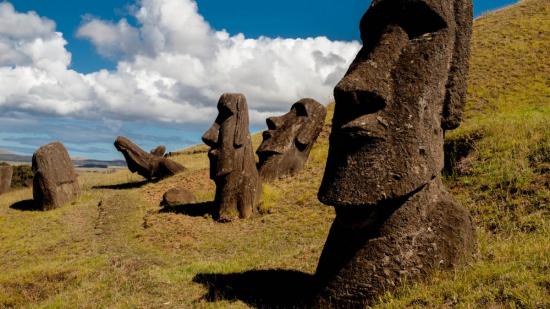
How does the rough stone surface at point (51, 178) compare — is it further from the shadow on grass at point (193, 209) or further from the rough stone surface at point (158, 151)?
the rough stone surface at point (158, 151)

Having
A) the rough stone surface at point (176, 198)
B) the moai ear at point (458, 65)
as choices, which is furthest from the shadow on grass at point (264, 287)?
the rough stone surface at point (176, 198)

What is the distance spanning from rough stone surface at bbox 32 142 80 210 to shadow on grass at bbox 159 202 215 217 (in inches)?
218

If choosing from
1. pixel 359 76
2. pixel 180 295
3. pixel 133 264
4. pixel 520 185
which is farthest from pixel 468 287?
pixel 133 264

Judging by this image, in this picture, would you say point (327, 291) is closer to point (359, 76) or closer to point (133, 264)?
point (359, 76)

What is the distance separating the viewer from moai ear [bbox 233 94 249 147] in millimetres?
15156

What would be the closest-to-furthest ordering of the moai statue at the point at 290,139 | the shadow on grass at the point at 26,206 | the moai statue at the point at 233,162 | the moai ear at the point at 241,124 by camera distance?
the moai statue at the point at 233,162 → the moai ear at the point at 241,124 → the moai statue at the point at 290,139 → the shadow on grass at the point at 26,206

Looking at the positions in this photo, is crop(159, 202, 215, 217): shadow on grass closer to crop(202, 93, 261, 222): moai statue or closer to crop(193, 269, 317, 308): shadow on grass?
crop(202, 93, 261, 222): moai statue

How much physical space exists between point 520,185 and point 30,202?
19.5 metres

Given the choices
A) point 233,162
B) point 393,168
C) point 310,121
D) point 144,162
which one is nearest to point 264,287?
point 393,168

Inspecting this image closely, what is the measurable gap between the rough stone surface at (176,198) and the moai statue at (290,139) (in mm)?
2966

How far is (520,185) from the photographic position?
10109 mm

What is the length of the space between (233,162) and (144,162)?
1070 centimetres

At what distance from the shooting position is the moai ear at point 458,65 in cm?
641

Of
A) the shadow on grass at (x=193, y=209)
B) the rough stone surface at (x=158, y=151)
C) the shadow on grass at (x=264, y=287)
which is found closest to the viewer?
the shadow on grass at (x=264, y=287)
